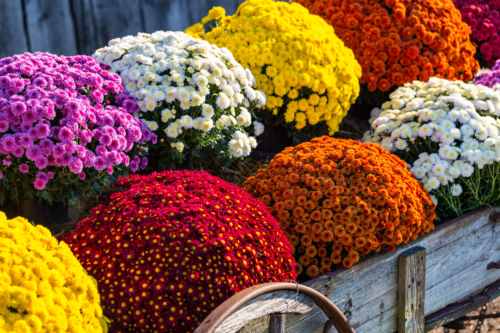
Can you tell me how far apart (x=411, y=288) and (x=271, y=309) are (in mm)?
898

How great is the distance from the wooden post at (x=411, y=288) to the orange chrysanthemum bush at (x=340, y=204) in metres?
0.08

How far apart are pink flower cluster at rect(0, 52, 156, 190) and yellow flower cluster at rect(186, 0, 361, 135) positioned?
990 millimetres

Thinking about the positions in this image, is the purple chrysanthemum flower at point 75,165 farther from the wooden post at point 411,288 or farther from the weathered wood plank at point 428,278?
the wooden post at point 411,288

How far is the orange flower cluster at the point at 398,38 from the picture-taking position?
3578 mm

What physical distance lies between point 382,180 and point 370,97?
1868 millimetres

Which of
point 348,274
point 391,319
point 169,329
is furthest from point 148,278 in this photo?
point 391,319

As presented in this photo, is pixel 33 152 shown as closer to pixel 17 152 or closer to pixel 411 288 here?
pixel 17 152

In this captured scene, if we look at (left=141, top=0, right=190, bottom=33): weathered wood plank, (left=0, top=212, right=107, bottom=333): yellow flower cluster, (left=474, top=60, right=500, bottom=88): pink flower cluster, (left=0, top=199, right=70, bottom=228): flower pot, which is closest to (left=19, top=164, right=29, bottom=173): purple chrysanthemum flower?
(left=0, top=199, right=70, bottom=228): flower pot

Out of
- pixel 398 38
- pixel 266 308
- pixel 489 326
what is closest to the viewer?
pixel 266 308

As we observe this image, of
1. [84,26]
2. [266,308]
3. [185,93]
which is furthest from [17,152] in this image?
[84,26]

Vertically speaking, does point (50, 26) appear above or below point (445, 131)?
above

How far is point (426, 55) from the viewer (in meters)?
3.62

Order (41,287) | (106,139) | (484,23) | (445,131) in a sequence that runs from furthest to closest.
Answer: (484,23) → (445,131) → (106,139) → (41,287)

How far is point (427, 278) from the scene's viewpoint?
226cm
